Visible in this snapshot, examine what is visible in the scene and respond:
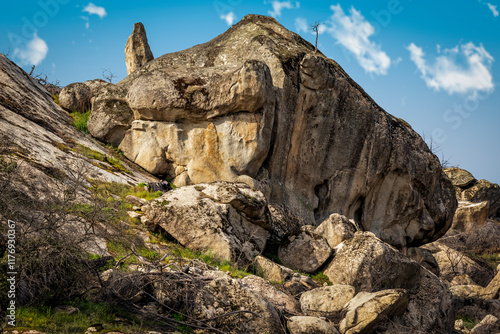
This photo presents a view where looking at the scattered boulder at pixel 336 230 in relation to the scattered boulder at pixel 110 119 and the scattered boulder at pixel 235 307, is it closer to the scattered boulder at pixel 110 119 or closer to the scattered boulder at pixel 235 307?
the scattered boulder at pixel 235 307

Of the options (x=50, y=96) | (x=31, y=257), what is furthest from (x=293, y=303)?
(x=50, y=96)

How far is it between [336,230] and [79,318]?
887 centimetres

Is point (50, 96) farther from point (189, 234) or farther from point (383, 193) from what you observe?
point (383, 193)

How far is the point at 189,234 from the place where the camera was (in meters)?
12.0

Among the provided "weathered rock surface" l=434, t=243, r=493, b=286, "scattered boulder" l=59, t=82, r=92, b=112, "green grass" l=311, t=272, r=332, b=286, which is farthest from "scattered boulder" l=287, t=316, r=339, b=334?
"weathered rock surface" l=434, t=243, r=493, b=286

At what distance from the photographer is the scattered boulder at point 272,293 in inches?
393

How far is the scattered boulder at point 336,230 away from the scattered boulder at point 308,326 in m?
5.55

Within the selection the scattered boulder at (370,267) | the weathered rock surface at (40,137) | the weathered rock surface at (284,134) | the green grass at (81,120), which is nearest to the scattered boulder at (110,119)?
the green grass at (81,120)

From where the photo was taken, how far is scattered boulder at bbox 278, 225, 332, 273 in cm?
1333

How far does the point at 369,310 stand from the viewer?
31.1 ft

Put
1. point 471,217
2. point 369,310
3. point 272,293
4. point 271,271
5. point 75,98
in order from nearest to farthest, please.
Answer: point 369,310, point 272,293, point 271,271, point 75,98, point 471,217

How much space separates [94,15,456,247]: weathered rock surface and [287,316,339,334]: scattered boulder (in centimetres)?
815

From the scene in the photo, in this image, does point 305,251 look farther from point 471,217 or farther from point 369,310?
point 471,217

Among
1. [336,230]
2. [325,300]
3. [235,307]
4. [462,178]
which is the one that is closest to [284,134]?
[336,230]
